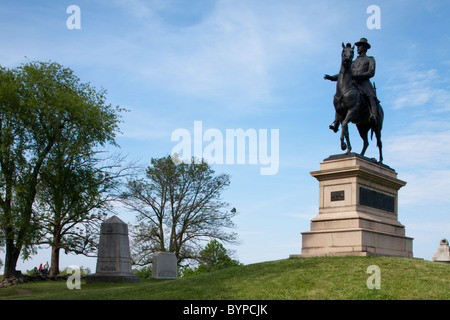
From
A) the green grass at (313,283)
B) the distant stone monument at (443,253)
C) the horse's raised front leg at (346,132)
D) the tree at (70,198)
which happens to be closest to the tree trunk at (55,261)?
the tree at (70,198)

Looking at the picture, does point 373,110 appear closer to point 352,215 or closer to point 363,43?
point 363,43

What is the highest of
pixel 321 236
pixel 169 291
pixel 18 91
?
pixel 18 91

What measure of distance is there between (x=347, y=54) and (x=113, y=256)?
13535 millimetres

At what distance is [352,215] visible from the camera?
16359 millimetres

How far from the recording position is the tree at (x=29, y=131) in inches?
1043

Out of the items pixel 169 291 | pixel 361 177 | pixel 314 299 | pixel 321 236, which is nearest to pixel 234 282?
pixel 169 291

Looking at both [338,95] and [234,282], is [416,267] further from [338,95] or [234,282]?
[338,95]

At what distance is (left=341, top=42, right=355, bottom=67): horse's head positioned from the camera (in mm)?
17462

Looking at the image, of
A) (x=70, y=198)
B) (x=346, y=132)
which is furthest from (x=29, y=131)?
(x=346, y=132)

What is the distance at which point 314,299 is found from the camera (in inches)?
423

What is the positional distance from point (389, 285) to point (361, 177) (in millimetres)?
5807

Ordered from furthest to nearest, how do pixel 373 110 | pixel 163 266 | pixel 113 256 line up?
pixel 163 266 → pixel 113 256 → pixel 373 110

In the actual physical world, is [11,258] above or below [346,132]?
below

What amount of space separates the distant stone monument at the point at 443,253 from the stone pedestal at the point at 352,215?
63.2 ft
